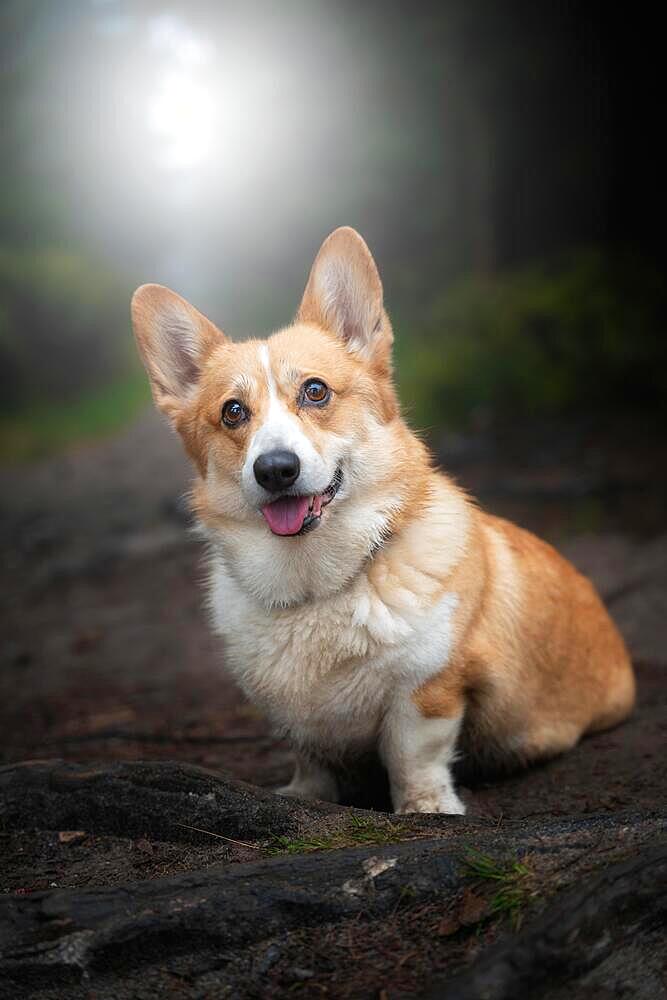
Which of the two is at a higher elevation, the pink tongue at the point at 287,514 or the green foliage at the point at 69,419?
the green foliage at the point at 69,419

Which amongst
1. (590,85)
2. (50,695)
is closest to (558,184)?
(590,85)

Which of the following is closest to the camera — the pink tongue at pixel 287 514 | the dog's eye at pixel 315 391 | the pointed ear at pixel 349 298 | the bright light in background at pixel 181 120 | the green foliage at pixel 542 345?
the pink tongue at pixel 287 514

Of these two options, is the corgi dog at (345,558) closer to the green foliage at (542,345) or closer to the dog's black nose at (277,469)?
the dog's black nose at (277,469)

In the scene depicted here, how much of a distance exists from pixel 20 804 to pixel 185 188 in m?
5.93

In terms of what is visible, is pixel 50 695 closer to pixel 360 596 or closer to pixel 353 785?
pixel 353 785

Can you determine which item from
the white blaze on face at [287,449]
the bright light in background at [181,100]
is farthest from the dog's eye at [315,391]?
the bright light in background at [181,100]

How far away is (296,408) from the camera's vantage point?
3.05 metres

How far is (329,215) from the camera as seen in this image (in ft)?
26.9

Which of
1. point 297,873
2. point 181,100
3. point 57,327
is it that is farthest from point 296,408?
point 57,327

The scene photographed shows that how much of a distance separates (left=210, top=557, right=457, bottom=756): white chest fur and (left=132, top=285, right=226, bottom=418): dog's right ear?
84 cm

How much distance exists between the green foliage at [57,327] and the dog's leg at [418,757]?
596 centimetres

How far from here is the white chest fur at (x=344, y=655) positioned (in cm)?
298

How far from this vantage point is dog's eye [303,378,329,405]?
3.10m

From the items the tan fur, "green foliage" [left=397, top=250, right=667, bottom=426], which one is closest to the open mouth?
the tan fur
